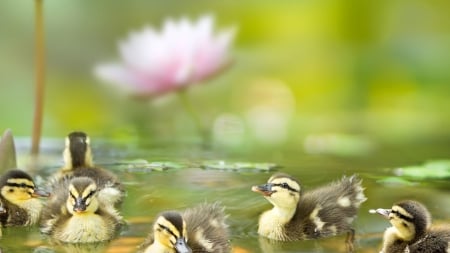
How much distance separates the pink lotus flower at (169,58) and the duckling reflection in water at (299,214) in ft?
2.93

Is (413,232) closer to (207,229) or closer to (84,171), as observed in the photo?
(207,229)

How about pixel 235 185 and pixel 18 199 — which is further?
pixel 235 185

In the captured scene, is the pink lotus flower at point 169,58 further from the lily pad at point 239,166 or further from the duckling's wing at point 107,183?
the duckling's wing at point 107,183

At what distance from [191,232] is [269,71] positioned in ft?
4.07

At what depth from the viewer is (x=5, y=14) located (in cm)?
272

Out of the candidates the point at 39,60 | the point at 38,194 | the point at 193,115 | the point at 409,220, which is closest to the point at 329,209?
the point at 409,220

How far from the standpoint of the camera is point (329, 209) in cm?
181

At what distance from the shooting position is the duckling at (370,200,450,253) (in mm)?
1576

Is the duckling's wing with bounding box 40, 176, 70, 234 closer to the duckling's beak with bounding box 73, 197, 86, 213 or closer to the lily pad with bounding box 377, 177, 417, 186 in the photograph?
the duckling's beak with bounding box 73, 197, 86, 213

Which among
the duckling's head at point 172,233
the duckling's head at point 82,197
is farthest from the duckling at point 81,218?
the duckling's head at point 172,233

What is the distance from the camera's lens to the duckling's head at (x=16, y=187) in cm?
183

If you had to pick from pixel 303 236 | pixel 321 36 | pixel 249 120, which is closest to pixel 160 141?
pixel 249 120

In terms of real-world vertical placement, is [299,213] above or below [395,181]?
below

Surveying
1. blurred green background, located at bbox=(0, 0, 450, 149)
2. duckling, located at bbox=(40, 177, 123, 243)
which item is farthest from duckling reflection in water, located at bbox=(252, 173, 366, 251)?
blurred green background, located at bbox=(0, 0, 450, 149)
